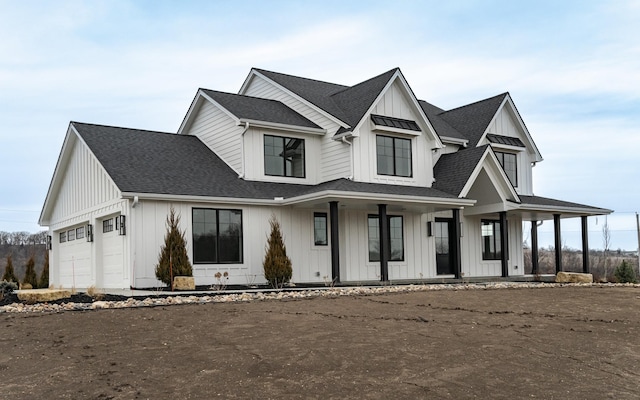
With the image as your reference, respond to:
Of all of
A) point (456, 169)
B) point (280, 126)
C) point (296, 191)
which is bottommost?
point (296, 191)

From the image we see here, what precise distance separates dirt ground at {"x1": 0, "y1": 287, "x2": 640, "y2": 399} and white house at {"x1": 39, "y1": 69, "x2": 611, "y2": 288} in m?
6.81

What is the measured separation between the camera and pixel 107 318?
36.7 feet

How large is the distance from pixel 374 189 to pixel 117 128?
919 cm

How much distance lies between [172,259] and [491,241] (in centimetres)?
1411

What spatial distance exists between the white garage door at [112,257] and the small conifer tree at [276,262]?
13.6ft

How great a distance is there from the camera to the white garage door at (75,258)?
2222 centimetres

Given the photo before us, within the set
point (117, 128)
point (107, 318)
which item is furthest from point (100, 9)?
point (117, 128)

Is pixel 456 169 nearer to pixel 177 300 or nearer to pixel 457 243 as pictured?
pixel 457 243

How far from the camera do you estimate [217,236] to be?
19641 mm

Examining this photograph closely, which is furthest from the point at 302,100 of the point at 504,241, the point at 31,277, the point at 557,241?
the point at 31,277

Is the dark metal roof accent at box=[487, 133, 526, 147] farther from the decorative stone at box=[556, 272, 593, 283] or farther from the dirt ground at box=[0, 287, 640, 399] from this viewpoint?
the dirt ground at box=[0, 287, 640, 399]

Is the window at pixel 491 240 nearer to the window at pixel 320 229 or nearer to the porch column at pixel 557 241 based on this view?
the porch column at pixel 557 241

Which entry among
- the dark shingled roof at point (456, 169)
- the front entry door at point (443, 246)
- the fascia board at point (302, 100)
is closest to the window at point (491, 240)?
the front entry door at point (443, 246)

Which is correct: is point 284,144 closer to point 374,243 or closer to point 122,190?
point 374,243
